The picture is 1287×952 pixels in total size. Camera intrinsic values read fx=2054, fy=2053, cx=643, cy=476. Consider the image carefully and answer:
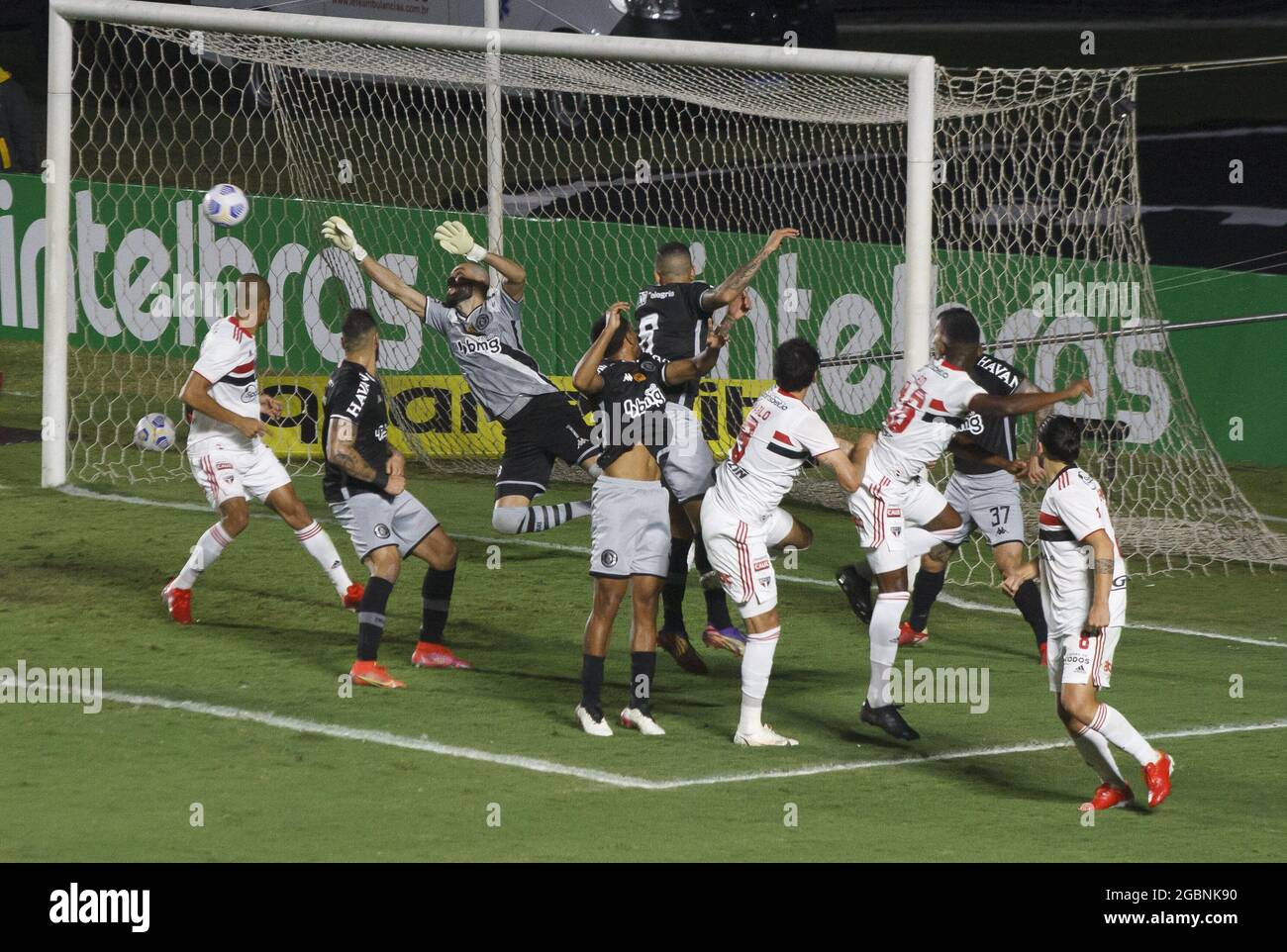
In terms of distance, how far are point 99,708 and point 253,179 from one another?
45.5ft

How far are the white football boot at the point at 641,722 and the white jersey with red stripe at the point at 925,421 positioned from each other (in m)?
1.79

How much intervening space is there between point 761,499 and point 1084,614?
1.68 meters

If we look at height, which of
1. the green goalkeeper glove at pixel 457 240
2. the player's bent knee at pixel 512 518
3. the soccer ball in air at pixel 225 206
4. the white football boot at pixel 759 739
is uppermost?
the soccer ball in air at pixel 225 206

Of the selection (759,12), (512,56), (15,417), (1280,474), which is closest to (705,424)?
(512,56)

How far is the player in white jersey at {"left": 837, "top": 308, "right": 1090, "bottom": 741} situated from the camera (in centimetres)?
955

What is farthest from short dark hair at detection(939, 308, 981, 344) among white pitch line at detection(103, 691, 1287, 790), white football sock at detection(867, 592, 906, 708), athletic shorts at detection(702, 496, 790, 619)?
white pitch line at detection(103, 691, 1287, 790)

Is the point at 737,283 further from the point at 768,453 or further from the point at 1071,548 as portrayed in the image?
the point at 1071,548

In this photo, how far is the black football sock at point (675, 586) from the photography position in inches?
434

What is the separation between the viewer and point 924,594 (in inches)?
459

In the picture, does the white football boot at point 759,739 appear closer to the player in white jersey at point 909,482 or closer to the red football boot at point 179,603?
the player in white jersey at point 909,482

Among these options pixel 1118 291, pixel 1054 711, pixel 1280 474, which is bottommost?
pixel 1054 711

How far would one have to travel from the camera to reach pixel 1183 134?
31031 millimetres

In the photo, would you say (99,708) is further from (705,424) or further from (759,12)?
(759,12)

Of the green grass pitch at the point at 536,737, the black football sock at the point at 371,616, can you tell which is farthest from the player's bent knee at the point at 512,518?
the black football sock at the point at 371,616
